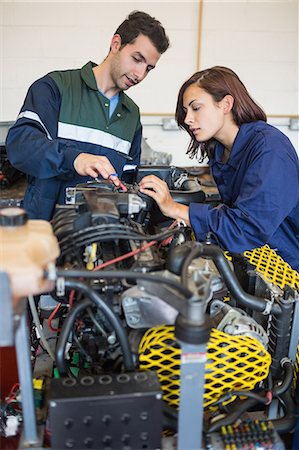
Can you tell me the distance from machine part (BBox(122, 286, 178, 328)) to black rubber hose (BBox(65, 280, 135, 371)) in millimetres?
45

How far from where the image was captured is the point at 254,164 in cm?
128

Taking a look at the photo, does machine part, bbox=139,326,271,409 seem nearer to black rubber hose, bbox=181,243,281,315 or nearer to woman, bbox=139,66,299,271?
black rubber hose, bbox=181,243,281,315

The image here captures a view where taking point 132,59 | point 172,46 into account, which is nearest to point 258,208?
point 132,59

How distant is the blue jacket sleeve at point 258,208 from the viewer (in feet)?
4.00

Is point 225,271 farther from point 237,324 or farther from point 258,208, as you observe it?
point 258,208

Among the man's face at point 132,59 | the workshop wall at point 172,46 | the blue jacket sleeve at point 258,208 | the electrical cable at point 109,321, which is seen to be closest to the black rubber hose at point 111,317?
the electrical cable at point 109,321

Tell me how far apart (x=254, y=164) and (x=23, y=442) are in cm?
92

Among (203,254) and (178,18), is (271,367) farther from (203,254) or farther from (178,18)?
(178,18)

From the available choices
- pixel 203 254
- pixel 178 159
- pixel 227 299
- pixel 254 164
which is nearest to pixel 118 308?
pixel 203 254

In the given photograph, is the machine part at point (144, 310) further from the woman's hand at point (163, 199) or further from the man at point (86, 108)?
the man at point (86, 108)

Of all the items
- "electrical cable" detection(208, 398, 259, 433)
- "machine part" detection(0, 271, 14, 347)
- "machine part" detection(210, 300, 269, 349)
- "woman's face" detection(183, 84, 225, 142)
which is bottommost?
"electrical cable" detection(208, 398, 259, 433)

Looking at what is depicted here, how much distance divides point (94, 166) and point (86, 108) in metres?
0.66

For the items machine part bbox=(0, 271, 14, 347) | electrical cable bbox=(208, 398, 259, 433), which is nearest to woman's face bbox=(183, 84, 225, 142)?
electrical cable bbox=(208, 398, 259, 433)

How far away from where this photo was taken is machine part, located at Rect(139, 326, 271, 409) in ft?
2.99
